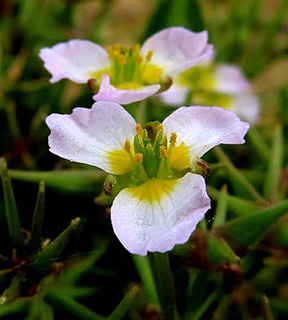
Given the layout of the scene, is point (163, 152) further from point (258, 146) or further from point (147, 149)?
point (258, 146)

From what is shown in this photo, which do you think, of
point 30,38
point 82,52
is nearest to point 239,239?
point 82,52

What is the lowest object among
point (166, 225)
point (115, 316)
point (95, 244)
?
point (95, 244)

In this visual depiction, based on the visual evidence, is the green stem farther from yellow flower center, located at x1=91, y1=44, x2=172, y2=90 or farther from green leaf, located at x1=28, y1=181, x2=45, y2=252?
yellow flower center, located at x1=91, y1=44, x2=172, y2=90

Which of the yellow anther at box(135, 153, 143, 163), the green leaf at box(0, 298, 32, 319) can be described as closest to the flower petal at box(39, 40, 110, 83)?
the yellow anther at box(135, 153, 143, 163)

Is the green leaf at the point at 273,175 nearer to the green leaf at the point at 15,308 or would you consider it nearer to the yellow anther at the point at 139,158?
the yellow anther at the point at 139,158

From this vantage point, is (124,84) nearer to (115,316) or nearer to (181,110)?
(181,110)

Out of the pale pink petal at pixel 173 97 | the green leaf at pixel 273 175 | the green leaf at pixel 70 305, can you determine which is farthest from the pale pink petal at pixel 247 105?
the green leaf at pixel 70 305
